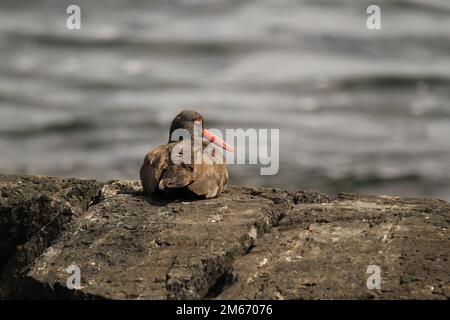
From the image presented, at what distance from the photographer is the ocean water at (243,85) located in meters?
13.1

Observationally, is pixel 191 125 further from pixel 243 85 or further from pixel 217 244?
pixel 243 85

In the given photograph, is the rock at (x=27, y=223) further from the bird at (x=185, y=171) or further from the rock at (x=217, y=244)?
the bird at (x=185, y=171)

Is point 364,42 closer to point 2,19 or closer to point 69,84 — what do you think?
point 69,84

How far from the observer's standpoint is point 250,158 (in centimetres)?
1243

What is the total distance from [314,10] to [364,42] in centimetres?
187

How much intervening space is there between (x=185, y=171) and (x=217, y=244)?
0.93 meters

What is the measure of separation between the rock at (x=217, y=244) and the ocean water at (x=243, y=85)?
241 inches

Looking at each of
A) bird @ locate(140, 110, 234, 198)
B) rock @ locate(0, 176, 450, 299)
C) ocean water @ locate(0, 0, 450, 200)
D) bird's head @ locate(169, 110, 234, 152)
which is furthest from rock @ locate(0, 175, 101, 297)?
ocean water @ locate(0, 0, 450, 200)

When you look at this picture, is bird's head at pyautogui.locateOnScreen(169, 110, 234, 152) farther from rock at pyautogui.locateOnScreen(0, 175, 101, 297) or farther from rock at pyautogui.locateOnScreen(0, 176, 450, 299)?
rock at pyautogui.locateOnScreen(0, 175, 101, 297)

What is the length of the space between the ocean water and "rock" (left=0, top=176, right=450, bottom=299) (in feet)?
20.1

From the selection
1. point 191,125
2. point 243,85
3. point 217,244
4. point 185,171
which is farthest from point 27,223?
point 243,85

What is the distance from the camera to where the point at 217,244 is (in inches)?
210

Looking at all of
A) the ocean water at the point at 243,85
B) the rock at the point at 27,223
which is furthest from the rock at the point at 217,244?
the ocean water at the point at 243,85

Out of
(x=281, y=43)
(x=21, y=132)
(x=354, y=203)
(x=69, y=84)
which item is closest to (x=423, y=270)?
(x=354, y=203)
